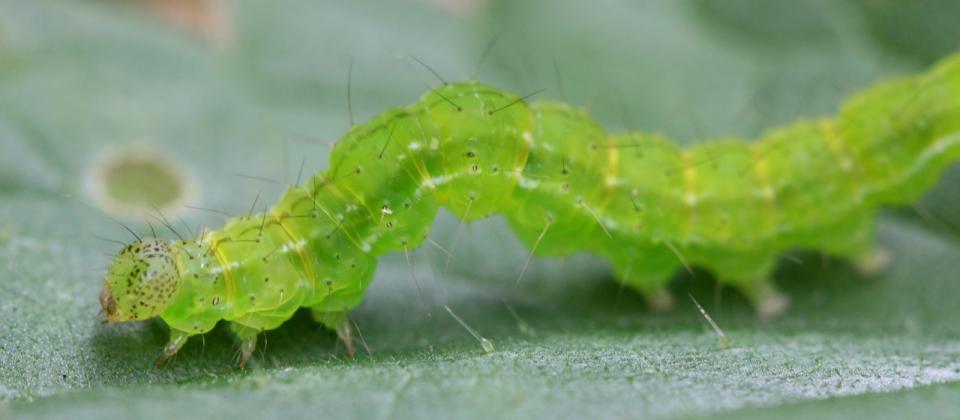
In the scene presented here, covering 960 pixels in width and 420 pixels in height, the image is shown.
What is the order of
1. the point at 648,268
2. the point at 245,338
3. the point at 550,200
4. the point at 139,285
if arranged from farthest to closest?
the point at 648,268
the point at 550,200
the point at 245,338
the point at 139,285

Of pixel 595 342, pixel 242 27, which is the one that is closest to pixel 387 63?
pixel 242 27

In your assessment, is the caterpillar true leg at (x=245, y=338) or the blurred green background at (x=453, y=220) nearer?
the blurred green background at (x=453, y=220)

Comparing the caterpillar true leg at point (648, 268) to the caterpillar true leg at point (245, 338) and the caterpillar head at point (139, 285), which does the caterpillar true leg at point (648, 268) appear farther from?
the caterpillar head at point (139, 285)

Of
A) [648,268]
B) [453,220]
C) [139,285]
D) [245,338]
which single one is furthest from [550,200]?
[139,285]

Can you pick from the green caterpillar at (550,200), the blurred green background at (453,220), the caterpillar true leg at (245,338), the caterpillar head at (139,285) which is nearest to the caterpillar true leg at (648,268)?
the green caterpillar at (550,200)

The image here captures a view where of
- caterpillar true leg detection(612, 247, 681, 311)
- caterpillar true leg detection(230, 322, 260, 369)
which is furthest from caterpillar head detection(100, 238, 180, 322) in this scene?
caterpillar true leg detection(612, 247, 681, 311)

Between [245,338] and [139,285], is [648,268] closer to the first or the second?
[245,338]
